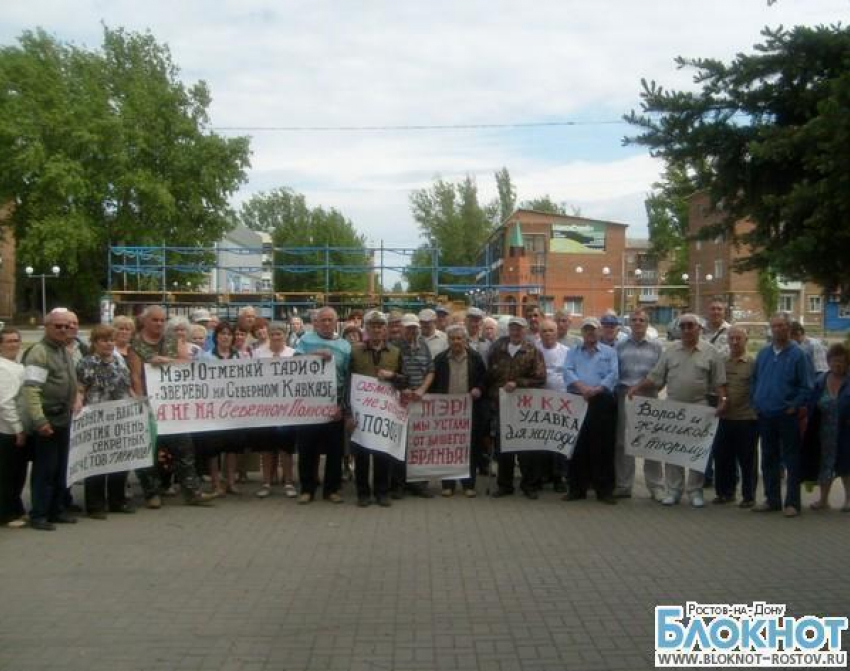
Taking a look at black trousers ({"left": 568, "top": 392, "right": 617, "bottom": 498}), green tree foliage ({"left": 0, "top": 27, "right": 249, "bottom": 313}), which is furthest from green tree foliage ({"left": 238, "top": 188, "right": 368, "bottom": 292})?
black trousers ({"left": 568, "top": 392, "right": 617, "bottom": 498})

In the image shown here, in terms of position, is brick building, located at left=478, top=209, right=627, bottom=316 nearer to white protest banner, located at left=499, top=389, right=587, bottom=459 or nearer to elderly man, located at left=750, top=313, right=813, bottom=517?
white protest banner, located at left=499, top=389, right=587, bottom=459

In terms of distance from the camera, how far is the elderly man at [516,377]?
1012 cm

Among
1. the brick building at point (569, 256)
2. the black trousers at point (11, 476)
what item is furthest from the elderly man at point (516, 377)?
the brick building at point (569, 256)

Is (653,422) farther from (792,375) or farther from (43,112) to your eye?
(43,112)

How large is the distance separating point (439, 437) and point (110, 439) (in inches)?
133

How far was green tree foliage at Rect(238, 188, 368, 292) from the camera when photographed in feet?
94.2

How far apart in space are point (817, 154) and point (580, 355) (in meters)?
4.74

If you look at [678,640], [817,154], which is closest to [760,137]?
[817,154]

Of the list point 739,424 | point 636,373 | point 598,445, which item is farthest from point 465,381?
point 739,424

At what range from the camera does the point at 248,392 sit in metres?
9.98

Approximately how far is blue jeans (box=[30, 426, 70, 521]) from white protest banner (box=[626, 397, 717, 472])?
5681 mm

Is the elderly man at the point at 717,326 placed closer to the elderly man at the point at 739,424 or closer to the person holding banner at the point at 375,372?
the elderly man at the point at 739,424

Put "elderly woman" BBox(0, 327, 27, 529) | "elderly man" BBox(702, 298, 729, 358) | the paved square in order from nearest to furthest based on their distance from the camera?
the paved square, "elderly woman" BBox(0, 327, 27, 529), "elderly man" BBox(702, 298, 729, 358)

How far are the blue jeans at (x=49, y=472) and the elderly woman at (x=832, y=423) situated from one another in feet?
23.2
